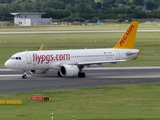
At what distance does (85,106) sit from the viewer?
42.2 metres

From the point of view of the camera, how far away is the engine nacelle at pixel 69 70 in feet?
197

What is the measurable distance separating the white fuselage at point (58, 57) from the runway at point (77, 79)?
1.33 m

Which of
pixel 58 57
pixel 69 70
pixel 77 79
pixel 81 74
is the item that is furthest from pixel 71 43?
pixel 77 79

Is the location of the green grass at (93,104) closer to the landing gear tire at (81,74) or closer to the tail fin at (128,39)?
the landing gear tire at (81,74)

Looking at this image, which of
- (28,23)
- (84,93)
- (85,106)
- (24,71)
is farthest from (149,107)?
(28,23)

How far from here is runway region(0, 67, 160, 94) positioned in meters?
53.7

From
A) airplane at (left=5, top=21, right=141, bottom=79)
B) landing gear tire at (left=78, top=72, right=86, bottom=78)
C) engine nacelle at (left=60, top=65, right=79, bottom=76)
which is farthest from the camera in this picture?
landing gear tire at (left=78, top=72, right=86, bottom=78)

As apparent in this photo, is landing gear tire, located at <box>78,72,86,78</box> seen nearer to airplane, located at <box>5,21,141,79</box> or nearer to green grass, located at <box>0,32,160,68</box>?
airplane, located at <box>5,21,141,79</box>

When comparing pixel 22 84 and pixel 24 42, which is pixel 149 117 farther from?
pixel 24 42

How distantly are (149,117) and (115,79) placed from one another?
72.7 ft

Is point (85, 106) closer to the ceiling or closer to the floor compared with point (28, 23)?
closer to the ceiling

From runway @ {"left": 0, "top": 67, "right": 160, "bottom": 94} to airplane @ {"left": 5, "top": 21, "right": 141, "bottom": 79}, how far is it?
0.91m

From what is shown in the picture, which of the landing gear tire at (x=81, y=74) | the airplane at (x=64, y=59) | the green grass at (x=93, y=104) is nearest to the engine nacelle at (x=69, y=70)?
the airplane at (x=64, y=59)

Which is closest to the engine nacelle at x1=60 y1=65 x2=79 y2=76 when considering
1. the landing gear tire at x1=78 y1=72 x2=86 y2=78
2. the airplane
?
the airplane
